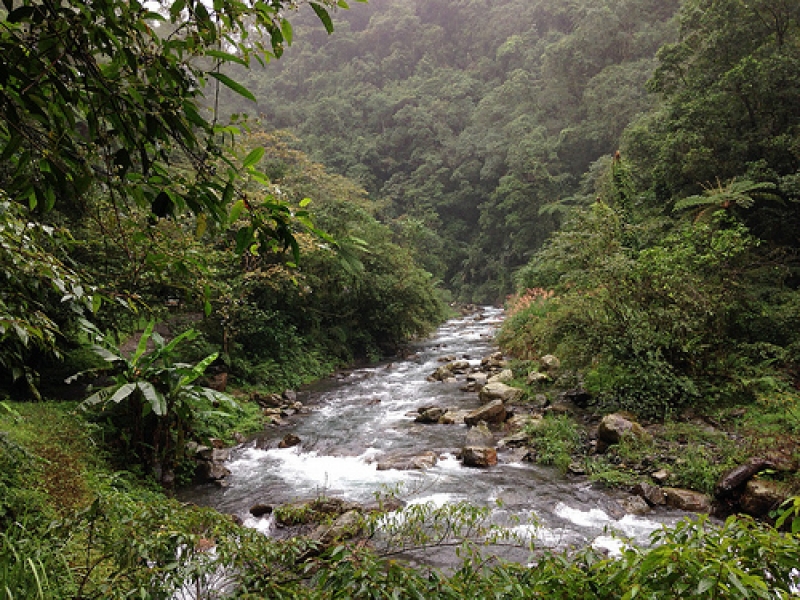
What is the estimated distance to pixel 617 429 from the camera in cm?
690

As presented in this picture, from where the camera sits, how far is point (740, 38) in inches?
440

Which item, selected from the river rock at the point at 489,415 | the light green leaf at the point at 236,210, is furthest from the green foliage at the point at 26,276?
the river rock at the point at 489,415

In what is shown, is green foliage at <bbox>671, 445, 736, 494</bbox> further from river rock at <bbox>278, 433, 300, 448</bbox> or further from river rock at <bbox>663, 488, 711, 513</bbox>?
river rock at <bbox>278, 433, 300, 448</bbox>

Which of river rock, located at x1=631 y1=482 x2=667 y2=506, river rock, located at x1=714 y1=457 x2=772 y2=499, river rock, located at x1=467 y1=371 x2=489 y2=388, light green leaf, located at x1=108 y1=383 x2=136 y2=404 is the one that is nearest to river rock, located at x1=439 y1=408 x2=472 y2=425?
river rock, located at x1=467 y1=371 x2=489 y2=388

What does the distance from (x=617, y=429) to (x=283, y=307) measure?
32.0 feet

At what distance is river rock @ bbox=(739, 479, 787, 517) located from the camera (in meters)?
4.76

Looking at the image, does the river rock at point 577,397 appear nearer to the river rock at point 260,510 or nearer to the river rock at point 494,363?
the river rock at point 494,363

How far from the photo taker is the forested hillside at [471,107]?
32031 millimetres

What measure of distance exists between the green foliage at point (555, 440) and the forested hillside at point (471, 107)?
1561 cm

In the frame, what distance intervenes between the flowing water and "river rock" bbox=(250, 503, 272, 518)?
0.27 feet

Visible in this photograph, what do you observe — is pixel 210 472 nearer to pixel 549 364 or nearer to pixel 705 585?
pixel 705 585

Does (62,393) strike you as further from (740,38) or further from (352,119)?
(352,119)

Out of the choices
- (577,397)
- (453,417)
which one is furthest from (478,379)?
(577,397)

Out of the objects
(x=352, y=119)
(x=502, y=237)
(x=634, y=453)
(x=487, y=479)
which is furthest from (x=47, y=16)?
(x=352, y=119)
